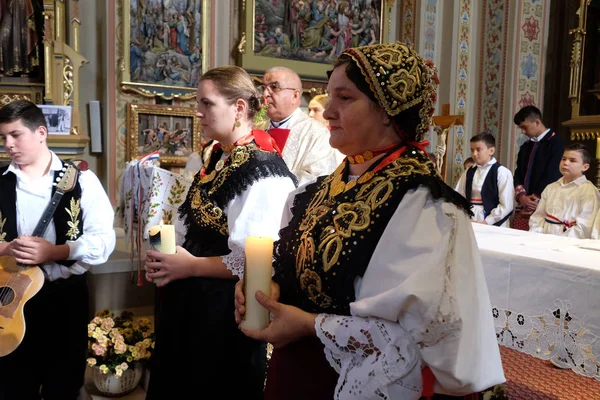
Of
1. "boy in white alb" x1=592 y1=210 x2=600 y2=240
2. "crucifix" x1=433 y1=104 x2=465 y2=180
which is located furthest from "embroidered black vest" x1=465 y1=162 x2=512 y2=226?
"boy in white alb" x1=592 y1=210 x2=600 y2=240

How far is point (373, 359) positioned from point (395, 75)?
619 millimetres

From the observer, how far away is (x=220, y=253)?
79.7 inches

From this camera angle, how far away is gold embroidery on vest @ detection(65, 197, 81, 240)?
8.31ft

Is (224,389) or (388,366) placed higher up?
(388,366)

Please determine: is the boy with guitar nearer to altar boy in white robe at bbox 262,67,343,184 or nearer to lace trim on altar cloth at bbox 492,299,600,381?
altar boy in white robe at bbox 262,67,343,184

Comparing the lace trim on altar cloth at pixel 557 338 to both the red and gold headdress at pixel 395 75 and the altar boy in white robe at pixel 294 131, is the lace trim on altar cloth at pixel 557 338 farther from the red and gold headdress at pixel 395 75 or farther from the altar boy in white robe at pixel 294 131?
the red and gold headdress at pixel 395 75

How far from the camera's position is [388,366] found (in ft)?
3.76

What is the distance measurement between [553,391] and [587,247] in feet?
2.68

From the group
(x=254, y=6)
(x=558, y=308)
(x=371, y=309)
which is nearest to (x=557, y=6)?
(x=254, y=6)

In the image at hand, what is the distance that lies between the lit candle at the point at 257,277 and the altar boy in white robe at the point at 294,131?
1860mm

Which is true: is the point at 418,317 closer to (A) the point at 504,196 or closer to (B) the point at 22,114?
(B) the point at 22,114

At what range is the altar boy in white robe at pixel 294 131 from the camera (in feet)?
10.5

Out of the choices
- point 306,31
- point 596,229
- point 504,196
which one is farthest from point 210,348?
point 306,31

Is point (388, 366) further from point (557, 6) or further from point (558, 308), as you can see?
point (557, 6)
